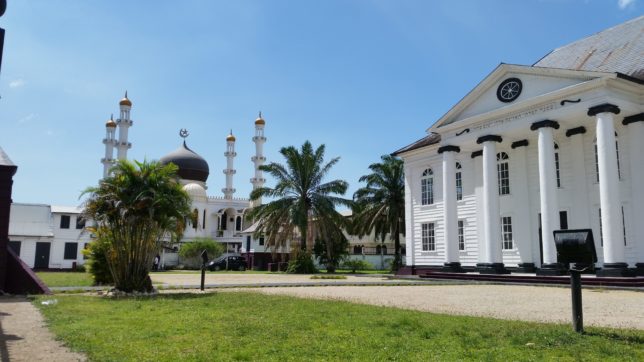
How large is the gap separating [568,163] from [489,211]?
434 cm

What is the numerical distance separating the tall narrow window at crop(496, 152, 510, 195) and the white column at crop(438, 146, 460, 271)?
237cm

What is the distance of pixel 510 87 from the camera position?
2512 cm

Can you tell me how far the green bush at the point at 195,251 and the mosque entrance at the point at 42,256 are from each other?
473 inches

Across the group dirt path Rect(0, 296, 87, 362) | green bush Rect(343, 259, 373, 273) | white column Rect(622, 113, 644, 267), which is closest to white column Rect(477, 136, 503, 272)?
white column Rect(622, 113, 644, 267)

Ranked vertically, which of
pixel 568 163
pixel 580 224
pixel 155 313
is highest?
pixel 568 163

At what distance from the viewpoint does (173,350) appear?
6.60 metres

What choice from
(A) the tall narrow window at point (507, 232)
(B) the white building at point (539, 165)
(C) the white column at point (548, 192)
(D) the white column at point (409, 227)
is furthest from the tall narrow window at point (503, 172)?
(D) the white column at point (409, 227)

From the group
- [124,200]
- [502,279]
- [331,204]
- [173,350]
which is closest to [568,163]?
[502,279]

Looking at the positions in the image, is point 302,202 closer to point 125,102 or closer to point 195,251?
point 195,251

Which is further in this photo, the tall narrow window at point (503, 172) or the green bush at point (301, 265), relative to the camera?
the green bush at point (301, 265)

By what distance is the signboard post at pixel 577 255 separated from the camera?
779 cm

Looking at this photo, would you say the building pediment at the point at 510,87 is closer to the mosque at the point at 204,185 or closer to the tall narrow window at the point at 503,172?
the tall narrow window at the point at 503,172

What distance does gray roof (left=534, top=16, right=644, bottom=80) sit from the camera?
23167mm

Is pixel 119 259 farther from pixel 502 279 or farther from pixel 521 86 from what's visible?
pixel 521 86
